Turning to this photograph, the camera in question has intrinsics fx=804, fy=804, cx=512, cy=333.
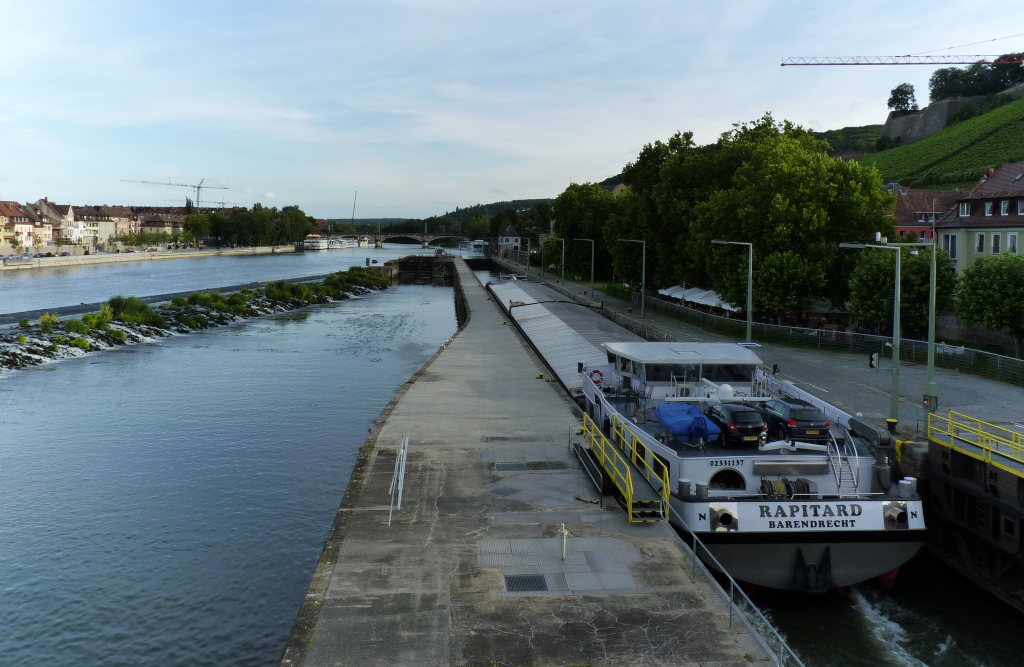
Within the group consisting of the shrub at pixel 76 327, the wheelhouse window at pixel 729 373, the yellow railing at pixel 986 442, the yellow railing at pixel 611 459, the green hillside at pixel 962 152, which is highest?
the green hillside at pixel 962 152

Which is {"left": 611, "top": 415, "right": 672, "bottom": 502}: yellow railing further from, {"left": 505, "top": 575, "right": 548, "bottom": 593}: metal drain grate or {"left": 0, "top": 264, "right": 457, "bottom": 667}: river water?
{"left": 0, "top": 264, "right": 457, "bottom": 667}: river water

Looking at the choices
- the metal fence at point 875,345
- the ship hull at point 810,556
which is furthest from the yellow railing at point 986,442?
the metal fence at point 875,345

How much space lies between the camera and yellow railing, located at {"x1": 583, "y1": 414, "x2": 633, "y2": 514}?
18.0 meters

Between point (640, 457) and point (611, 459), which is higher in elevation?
point (640, 457)

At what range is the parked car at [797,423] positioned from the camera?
61.6ft

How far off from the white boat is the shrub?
149 ft

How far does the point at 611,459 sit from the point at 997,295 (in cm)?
2625

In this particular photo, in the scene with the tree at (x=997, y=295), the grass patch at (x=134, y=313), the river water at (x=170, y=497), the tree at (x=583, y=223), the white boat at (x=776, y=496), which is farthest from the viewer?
the tree at (x=583, y=223)

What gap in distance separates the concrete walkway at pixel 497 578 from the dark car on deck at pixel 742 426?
2956mm

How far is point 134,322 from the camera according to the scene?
2379 inches

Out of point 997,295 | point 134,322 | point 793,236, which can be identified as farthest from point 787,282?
point 134,322

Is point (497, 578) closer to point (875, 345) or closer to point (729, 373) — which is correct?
point (729, 373)

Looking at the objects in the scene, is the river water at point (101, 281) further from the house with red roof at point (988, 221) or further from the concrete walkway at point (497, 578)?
the house with red roof at point (988, 221)

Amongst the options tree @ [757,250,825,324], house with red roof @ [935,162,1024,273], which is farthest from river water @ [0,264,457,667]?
house with red roof @ [935,162,1024,273]
